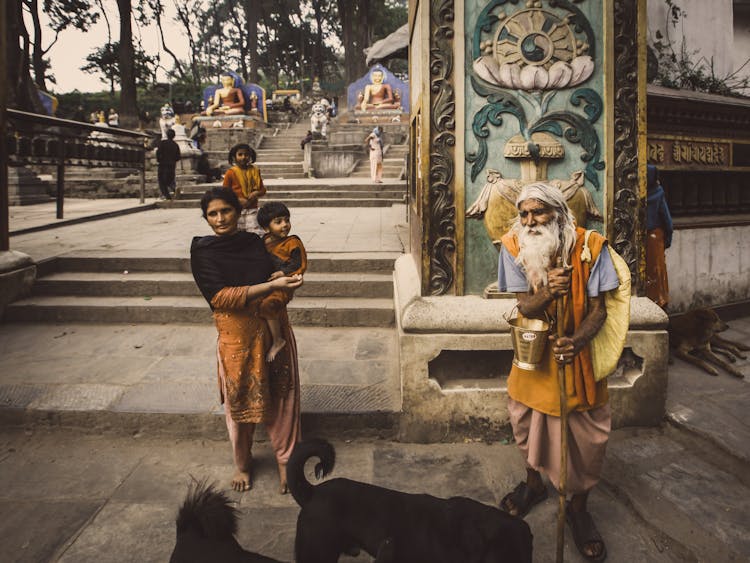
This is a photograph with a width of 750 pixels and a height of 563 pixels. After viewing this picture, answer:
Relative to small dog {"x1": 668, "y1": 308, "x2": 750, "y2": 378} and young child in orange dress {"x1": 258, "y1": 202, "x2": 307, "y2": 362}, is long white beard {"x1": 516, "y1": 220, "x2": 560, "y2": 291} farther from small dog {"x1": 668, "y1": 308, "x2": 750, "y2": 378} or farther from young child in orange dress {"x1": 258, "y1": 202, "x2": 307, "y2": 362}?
small dog {"x1": 668, "y1": 308, "x2": 750, "y2": 378}

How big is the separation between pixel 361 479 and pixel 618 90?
2.70 metres

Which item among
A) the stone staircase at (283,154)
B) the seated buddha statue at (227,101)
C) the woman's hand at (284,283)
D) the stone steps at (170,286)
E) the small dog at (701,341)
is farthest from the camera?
the seated buddha statue at (227,101)

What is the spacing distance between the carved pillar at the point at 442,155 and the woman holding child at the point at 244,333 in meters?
1.01

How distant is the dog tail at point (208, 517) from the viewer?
191 centimetres

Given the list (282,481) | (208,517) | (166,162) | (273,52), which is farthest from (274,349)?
(273,52)

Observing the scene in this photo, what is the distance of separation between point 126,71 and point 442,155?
22863 millimetres

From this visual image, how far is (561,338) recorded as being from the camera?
7.30ft

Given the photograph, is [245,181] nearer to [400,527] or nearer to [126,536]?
[126,536]

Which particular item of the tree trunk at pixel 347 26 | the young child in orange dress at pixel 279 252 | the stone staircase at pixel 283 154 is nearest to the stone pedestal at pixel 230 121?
the stone staircase at pixel 283 154

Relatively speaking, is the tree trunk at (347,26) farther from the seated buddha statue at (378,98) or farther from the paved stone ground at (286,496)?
the paved stone ground at (286,496)

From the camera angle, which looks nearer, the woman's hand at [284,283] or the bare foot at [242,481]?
the woman's hand at [284,283]

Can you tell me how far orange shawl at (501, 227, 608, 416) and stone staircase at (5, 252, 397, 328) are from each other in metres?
2.54

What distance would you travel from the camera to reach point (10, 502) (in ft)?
8.92

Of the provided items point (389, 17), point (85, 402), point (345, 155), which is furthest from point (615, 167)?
point (389, 17)
